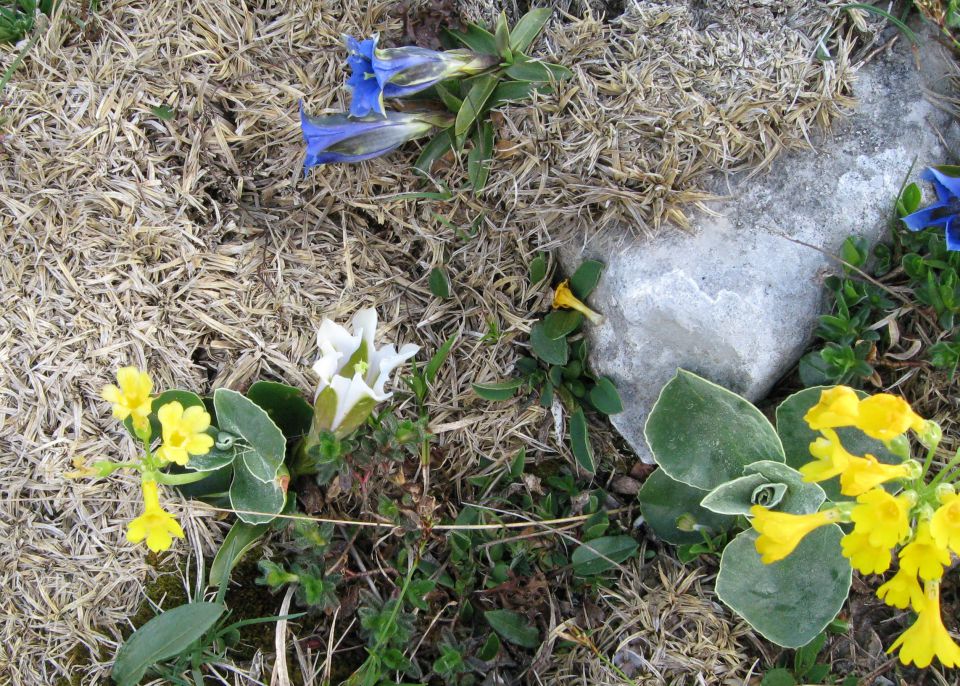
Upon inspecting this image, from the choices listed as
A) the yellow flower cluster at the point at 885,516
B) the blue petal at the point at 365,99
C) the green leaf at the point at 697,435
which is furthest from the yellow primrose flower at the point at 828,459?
the blue petal at the point at 365,99

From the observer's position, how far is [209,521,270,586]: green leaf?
196cm

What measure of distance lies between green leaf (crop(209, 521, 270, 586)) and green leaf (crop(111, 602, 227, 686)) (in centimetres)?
8

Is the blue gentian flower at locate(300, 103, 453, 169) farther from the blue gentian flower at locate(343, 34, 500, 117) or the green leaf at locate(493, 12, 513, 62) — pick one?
the green leaf at locate(493, 12, 513, 62)

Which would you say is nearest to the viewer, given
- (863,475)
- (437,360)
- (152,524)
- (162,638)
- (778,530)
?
(863,475)

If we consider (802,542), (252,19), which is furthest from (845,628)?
(252,19)

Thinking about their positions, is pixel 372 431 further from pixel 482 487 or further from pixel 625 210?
pixel 625 210

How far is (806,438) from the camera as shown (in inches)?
78.7

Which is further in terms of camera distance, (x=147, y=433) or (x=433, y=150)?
(x=433, y=150)

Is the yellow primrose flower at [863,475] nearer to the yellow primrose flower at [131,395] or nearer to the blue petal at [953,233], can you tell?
the blue petal at [953,233]

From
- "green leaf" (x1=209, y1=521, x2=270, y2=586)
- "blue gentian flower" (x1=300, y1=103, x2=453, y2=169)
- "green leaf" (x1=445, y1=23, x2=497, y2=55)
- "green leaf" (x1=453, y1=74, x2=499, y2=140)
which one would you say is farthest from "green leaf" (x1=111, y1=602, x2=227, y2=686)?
"green leaf" (x1=445, y1=23, x2=497, y2=55)

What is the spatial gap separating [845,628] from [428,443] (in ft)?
3.75

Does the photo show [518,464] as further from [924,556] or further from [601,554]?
[924,556]

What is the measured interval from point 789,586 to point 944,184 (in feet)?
3.42

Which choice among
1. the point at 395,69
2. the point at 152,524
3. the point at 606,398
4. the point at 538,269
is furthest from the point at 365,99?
the point at 152,524
